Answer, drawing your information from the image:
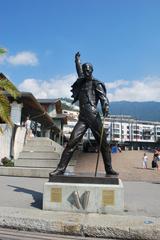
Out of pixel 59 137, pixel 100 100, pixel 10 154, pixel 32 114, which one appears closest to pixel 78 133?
pixel 100 100

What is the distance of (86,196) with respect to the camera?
7246mm

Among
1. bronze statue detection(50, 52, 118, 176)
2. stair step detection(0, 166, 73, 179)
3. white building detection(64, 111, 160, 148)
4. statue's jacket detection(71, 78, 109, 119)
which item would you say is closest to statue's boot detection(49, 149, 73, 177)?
bronze statue detection(50, 52, 118, 176)

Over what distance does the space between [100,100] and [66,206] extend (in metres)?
2.60

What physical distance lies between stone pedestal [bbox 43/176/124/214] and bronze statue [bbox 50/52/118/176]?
61 centimetres

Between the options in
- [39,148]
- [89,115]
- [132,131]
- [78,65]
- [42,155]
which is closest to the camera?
[89,115]

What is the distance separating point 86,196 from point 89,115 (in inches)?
75.0

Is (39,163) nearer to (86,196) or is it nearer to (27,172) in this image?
(27,172)

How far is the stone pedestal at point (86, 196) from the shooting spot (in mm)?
7246

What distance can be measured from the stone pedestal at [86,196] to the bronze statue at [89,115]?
0.61m

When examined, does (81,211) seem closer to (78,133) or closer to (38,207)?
(38,207)

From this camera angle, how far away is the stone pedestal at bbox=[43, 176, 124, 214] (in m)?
7.25

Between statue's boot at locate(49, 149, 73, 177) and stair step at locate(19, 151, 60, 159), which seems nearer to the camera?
statue's boot at locate(49, 149, 73, 177)

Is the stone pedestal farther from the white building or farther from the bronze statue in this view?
the white building

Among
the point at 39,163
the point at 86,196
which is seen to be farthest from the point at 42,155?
the point at 86,196
